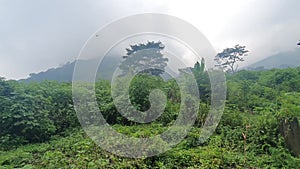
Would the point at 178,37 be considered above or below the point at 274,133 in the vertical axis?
above

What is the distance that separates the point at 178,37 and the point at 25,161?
3491 mm

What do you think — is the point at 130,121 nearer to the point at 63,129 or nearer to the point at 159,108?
the point at 159,108

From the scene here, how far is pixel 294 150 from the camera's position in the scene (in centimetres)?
470

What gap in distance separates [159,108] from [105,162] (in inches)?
126

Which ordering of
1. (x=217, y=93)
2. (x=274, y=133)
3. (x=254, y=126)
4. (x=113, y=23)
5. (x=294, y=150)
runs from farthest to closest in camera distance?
(x=217, y=93)
(x=254, y=126)
(x=274, y=133)
(x=294, y=150)
(x=113, y=23)

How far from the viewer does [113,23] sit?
400 cm

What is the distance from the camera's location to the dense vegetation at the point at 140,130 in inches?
173

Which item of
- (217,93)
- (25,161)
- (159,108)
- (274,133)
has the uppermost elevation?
(217,93)

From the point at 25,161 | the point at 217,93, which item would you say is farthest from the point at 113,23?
the point at 217,93

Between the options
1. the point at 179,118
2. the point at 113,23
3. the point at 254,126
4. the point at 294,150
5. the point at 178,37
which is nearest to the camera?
the point at 113,23

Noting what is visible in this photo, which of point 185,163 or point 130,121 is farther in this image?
point 130,121

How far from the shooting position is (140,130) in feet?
19.1

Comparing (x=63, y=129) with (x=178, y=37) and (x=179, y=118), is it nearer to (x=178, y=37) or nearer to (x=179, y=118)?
→ (x=179, y=118)

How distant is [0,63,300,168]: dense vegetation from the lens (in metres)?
4.40
